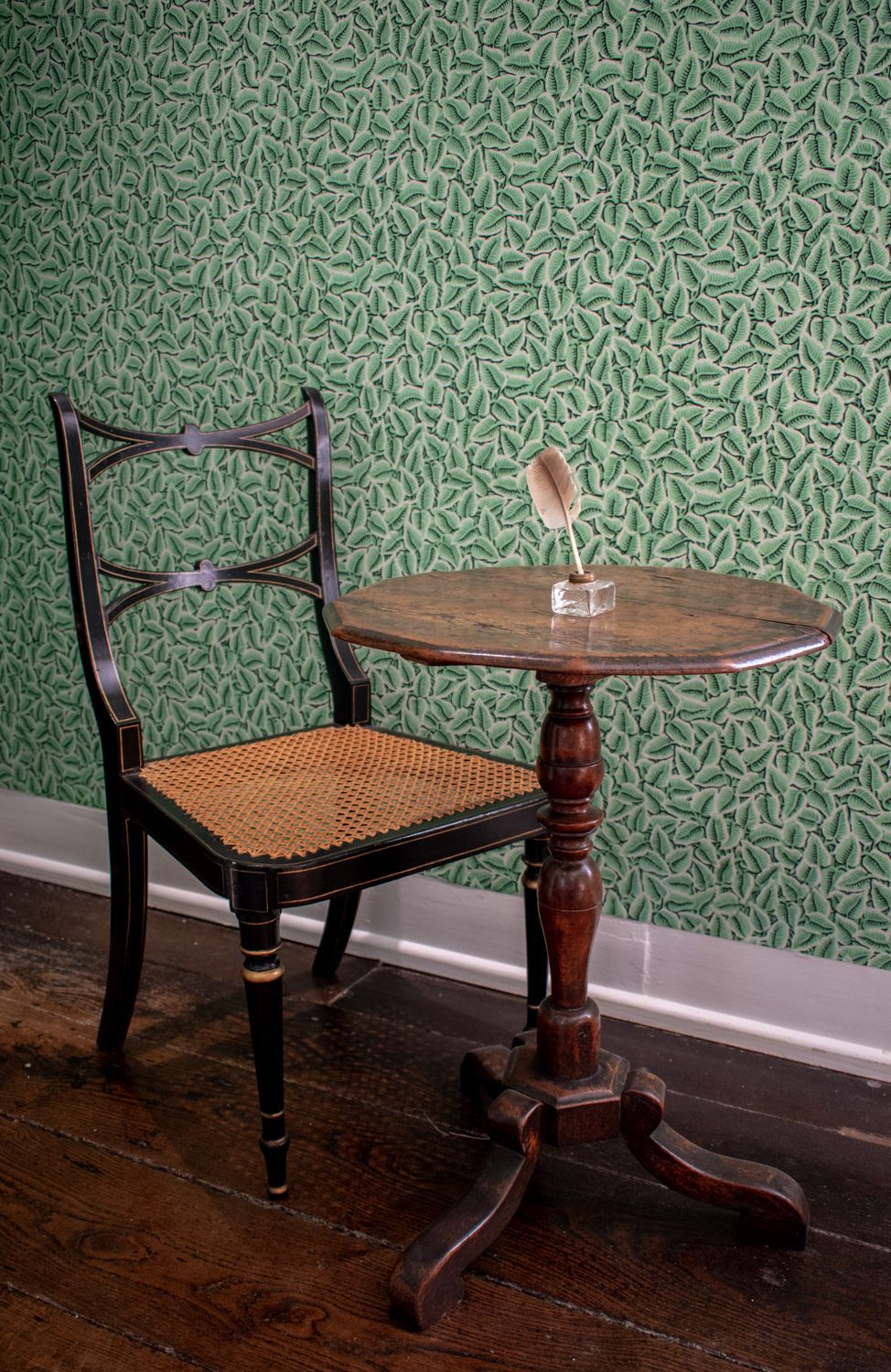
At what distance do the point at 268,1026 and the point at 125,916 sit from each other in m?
0.41

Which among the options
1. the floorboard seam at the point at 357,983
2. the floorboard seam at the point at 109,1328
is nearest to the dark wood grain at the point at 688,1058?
the floorboard seam at the point at 357,983

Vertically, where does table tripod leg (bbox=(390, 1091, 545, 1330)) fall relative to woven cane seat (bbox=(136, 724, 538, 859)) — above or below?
below

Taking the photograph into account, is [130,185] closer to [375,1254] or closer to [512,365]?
[512,365]

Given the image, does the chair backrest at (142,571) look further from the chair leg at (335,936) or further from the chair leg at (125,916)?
the chair leg at (335,936)

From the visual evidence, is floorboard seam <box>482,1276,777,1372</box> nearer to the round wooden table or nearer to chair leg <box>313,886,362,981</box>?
the round wooden table

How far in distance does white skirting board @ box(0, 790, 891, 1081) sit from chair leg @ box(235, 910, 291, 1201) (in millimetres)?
675

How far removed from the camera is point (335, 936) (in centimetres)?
205

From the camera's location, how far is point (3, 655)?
2520 mm

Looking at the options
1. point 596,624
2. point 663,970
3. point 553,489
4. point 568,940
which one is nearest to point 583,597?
point 596,624

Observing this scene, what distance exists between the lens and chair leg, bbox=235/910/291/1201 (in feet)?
4.56

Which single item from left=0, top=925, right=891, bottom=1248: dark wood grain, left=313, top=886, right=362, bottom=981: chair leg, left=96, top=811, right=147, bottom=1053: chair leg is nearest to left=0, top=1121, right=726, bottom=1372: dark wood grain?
left=0, top=925, right=891, bottom=1248: dark wood grain

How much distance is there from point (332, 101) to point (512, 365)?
580 millimetres

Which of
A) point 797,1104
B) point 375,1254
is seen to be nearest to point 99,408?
point 375,1254

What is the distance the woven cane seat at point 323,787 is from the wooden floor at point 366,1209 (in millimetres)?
492
